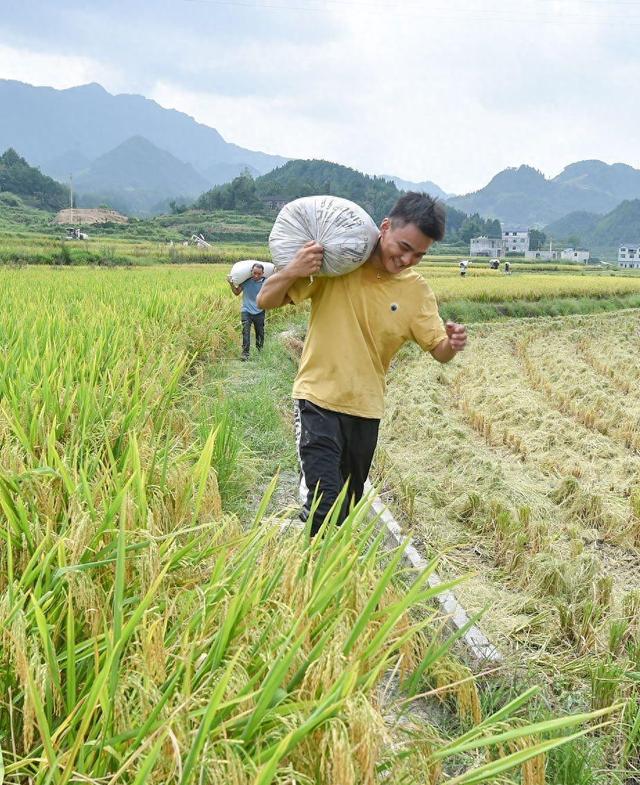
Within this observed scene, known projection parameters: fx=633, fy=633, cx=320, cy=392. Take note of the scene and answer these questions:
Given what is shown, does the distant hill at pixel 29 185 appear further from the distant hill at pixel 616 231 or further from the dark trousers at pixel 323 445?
the distant hill at pixel 616 231

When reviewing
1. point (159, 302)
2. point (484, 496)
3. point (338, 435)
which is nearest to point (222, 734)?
point (338, 435)

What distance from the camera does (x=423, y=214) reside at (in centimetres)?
217

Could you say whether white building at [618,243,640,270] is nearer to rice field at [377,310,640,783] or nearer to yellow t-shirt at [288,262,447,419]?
rice field at [377,310,640,783]

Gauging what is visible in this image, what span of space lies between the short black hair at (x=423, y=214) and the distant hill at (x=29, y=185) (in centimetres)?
6985

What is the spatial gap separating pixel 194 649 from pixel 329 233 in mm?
1504

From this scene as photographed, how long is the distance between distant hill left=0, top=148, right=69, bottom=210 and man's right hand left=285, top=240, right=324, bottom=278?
69.7 m

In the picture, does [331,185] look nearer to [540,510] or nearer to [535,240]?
A: [535,240]

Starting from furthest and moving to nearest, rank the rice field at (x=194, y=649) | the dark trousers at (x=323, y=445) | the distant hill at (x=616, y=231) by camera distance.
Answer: the distant hill at (x=616, y=231) → the dark trousers at (x=323, y=445) → the rice field at (x=194, y=649)

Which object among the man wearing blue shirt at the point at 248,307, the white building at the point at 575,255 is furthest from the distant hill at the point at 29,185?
the man wearing blue shirt at the point at 248,307

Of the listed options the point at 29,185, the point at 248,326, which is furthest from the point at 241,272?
the point at 29,185

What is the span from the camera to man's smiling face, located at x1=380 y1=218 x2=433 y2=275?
2199 millimetres

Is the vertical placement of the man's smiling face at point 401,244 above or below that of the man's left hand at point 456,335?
above

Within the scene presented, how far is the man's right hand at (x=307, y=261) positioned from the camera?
221 cm

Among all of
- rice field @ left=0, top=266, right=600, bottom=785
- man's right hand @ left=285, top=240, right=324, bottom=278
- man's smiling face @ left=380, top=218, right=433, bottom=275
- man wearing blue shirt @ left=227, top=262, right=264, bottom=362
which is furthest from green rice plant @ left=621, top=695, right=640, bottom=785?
man wearing blue shirt @ left=227, top=262, right=264, bottom=362
